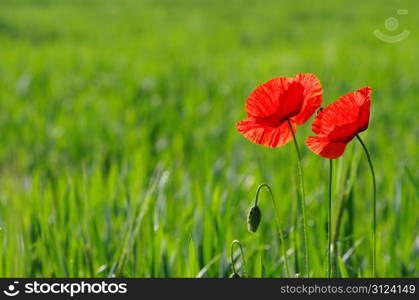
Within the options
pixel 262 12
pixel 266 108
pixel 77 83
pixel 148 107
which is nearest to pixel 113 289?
pixel 266 108

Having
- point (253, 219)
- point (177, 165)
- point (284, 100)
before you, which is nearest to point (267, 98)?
point (284, 100)

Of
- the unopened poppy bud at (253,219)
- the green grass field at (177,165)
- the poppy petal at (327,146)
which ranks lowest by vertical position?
the unopened poppy bud at (253,219)

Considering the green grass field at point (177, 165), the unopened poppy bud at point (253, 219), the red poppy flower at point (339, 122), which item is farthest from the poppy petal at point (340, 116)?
the green grass field at point (177, 165)

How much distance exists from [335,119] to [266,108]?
85 mm

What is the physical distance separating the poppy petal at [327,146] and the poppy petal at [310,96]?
0.11 feet

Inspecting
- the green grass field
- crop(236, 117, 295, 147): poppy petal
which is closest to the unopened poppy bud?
crop(236, 117, 295, 147): poppy petal

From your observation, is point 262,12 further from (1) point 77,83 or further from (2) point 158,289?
(2) point 158,289

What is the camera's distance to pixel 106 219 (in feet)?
5.72

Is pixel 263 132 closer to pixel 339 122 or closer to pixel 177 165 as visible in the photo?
pixel 339 122

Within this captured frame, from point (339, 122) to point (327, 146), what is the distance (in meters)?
0.03

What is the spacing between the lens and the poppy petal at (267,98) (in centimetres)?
83

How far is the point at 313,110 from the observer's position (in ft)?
2.75

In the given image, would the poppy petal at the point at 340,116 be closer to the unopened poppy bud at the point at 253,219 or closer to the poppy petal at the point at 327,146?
the poppy petal at the point at 327,146

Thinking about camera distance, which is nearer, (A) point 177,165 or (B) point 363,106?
(B) point 363,106
